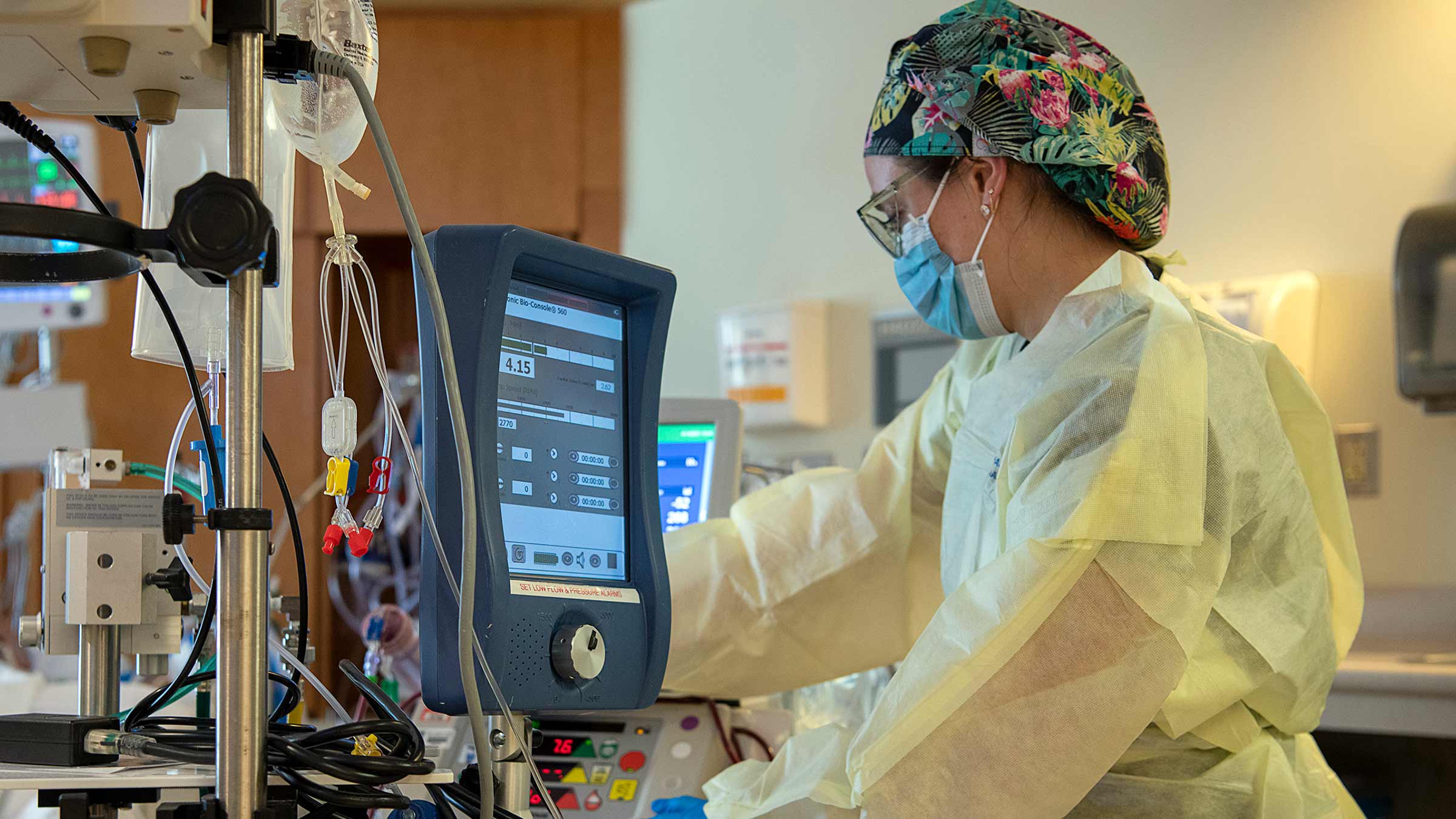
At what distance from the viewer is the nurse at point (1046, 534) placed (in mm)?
945

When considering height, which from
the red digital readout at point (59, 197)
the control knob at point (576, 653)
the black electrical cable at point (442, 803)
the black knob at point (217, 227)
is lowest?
the black electrical cable at point (442, 803)

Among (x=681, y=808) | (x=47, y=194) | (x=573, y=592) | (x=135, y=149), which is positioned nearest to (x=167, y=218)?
(x=135, y=149)

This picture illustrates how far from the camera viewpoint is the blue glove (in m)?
1.13

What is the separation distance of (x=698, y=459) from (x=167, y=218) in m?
0.93

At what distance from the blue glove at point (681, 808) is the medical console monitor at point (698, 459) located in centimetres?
58

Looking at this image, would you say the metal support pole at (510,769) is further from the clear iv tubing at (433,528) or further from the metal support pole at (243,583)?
the metal support pole at (243,583)

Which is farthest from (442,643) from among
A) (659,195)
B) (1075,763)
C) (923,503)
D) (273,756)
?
(659,195)

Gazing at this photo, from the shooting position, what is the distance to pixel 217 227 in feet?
2.05

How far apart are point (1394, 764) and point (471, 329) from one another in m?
2.10

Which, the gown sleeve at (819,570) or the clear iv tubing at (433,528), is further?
the gown sleeve at (819,570)

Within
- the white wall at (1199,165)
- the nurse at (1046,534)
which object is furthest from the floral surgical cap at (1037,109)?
the white wall at (1199,165)

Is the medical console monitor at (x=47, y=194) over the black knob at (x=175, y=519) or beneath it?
over

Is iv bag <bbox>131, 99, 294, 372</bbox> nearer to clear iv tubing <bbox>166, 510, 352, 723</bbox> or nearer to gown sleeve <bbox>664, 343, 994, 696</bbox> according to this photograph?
clear iv tubing <bbox>166, 510, 352, 723</bbox>

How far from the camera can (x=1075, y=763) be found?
95cm
